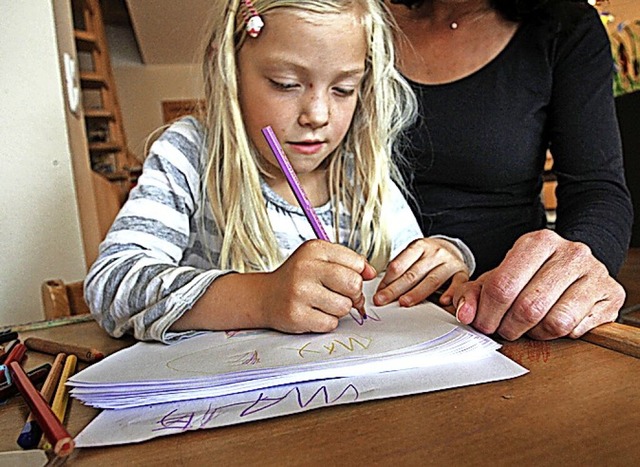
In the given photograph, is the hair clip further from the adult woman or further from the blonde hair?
the adult woman

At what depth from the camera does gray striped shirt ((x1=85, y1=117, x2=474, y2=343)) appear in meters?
0.60

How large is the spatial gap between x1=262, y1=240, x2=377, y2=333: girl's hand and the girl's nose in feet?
0.74

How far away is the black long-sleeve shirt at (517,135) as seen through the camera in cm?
90

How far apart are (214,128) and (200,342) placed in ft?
1.24

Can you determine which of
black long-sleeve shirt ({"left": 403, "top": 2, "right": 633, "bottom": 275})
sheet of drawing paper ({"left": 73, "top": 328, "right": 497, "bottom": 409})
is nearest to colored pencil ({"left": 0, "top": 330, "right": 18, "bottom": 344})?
sheet of drawing paper ({"left": 73, "top": 328, "right": 497, "bottom": 409})

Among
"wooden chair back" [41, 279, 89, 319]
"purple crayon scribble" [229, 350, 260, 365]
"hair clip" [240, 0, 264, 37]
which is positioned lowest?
"wooden chair back" [41, 279, 89, 319]

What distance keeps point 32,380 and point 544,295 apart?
422 mm

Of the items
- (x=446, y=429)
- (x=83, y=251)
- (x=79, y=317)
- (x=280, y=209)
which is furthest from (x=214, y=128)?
(x=446, y=429)

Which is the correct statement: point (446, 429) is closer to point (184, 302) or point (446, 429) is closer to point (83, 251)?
point (184, 302)

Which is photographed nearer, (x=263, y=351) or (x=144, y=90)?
(x=263, y=351)

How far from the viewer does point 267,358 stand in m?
0.48

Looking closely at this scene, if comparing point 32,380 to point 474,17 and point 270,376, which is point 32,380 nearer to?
point 270,376

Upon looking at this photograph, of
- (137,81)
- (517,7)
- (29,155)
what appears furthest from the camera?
(137,81)

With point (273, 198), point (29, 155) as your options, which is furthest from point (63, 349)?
point (29, 155)
